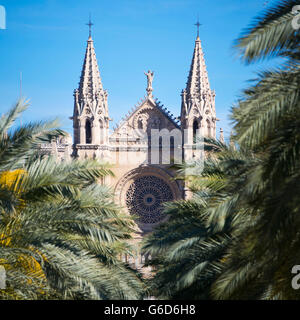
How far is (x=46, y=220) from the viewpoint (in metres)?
8.34

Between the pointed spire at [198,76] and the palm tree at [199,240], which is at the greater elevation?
the pointed spire at [198,76]

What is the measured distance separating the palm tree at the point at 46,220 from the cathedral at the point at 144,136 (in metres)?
22.3

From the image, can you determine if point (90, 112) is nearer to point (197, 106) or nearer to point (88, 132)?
point (88, 132)

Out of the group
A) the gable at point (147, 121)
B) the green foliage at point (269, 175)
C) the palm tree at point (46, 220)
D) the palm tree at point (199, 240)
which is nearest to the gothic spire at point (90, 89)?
the gable at point (147, 121)

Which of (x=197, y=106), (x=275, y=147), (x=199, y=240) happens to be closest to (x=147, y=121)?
(x=197, y=106)

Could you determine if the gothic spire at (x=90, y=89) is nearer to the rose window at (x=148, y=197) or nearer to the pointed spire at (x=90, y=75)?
the pointed spire at (x=90, y=75)

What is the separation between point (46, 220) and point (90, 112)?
23.8 metres

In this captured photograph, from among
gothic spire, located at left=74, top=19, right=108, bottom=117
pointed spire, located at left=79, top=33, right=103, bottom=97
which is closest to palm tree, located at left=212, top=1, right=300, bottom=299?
gothic spire, located at left=74, top=19, right=108, bottom=117

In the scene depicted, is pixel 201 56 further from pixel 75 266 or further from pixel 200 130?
pixel 75 266

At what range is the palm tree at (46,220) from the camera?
26.2 ft

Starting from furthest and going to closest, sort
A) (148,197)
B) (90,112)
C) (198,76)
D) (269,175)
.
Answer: (198,76) < (90,112) < (148,197) < (269,175)

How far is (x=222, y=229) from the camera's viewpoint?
32.4 ft

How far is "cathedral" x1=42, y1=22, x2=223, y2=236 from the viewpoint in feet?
103

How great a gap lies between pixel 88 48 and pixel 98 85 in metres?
2.27
